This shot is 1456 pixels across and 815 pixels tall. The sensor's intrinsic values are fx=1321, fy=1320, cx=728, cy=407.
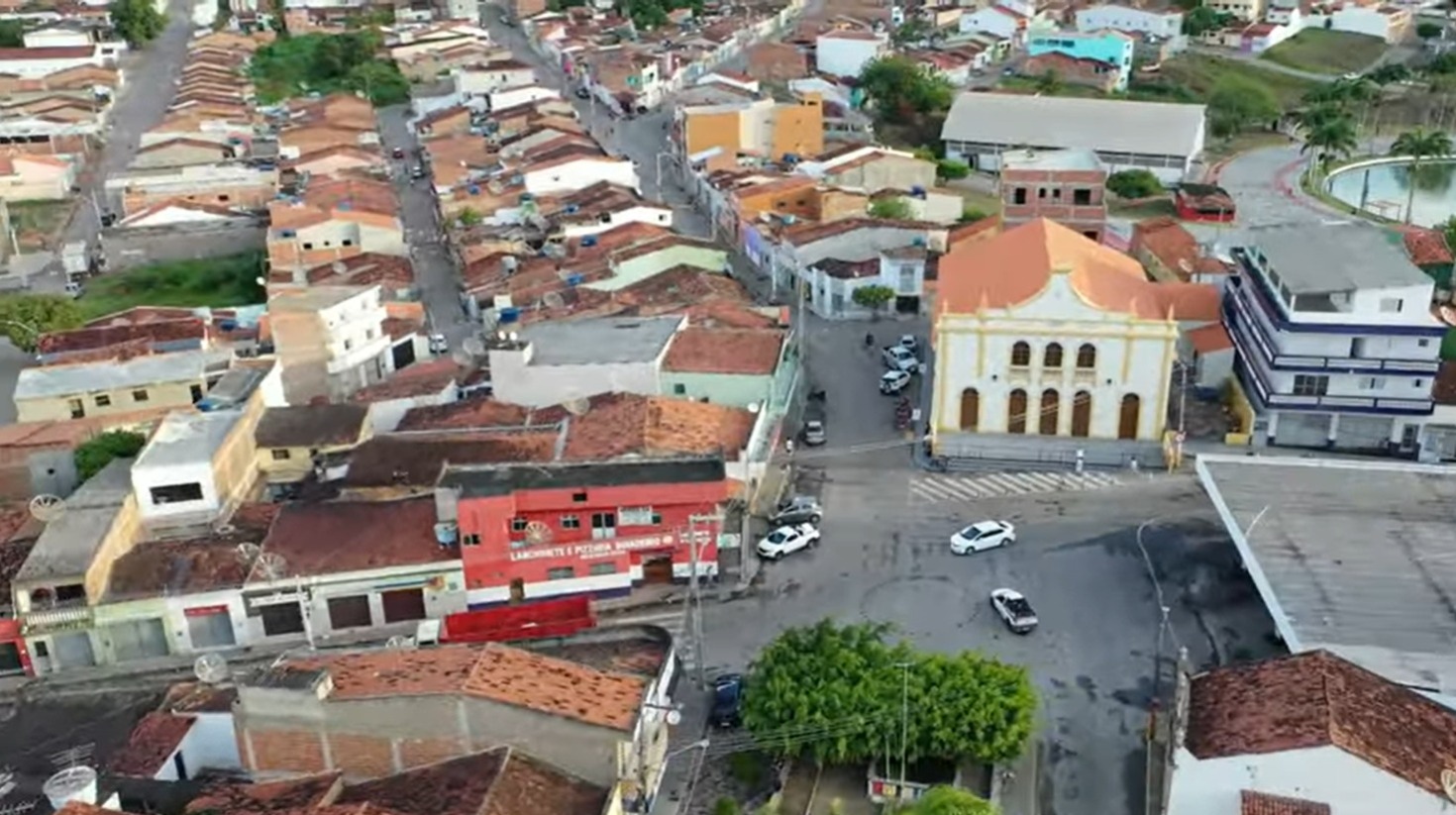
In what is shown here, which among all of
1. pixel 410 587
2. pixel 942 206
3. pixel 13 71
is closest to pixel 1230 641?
pixel 410 587

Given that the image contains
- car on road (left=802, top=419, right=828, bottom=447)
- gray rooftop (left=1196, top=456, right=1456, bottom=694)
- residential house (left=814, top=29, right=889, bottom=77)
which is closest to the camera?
gray rooftop (left=1196, top=456, right=1456, bottom=694)

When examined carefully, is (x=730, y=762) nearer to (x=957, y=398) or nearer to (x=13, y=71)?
(x=957, y=398)

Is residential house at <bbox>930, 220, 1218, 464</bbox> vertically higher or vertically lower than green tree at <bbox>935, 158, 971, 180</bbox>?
higher

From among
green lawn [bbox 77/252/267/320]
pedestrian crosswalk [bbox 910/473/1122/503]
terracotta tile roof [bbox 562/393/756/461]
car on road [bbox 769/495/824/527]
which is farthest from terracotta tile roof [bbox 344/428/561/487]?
green lawn [bbox 77/252/267/320]

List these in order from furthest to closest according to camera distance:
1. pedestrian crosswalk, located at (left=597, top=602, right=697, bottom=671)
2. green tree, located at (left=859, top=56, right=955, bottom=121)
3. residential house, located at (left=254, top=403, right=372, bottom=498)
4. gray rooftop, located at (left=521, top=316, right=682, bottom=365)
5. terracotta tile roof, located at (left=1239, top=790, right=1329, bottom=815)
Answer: green tree, located at (left=859, top=56, right=955, bottom=121) < gray rooftop, located at (left=521, top=316, right=682, bottom=365) < residential house, located at (left=254, top=403, right=372, bottom=498) < pedestrian crosswalk, located at (left=597, top=602, right=697, bottom=671) < terracotta tile roof, located at (left=1239, top=790, right=1329, bottom=815)

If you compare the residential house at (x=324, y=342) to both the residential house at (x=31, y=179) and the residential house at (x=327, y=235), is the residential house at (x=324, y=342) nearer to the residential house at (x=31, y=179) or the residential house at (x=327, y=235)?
the residential house at (x=327, y=235)

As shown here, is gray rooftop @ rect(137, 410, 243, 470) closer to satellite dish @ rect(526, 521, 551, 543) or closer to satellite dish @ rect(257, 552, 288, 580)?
satellite dish @ rect(257, 552, 288, 580)
